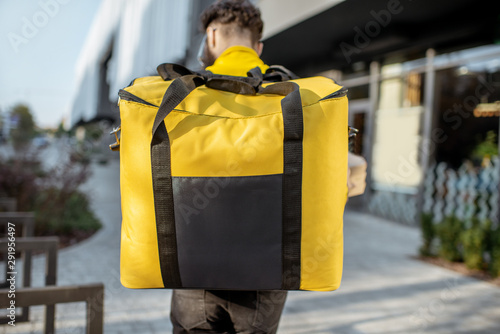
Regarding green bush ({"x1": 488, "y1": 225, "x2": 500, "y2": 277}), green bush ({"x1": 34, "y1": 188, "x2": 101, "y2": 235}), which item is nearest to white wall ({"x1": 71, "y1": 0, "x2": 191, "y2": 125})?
green bush ({"x1": 34, "y1": 188, "x2": 101, "y2": 235})

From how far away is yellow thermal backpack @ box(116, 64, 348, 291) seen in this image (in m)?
1.24

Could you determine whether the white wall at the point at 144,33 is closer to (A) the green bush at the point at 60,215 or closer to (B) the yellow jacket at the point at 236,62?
(A) the green bush at the point at 60,215

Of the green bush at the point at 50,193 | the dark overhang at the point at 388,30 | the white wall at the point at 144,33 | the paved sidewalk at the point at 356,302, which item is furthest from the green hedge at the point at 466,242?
the green bush at the point at 50,193

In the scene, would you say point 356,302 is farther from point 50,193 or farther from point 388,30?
point 388,30

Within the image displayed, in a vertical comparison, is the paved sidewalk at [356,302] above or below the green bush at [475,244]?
below

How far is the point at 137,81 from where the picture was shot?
1393mm

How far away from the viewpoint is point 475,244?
17.0 feet

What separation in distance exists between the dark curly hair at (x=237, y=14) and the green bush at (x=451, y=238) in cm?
492

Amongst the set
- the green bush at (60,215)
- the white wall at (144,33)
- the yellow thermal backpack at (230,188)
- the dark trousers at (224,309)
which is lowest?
the green bush at (60,215)

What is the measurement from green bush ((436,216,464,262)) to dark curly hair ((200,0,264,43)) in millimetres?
4922

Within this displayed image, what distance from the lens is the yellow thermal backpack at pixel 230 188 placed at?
4.06ft

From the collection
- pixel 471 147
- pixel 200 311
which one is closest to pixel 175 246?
pixel 200 311

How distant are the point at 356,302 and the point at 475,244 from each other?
2072mm

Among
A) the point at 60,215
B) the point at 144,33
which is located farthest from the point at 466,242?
the point at 144,33
